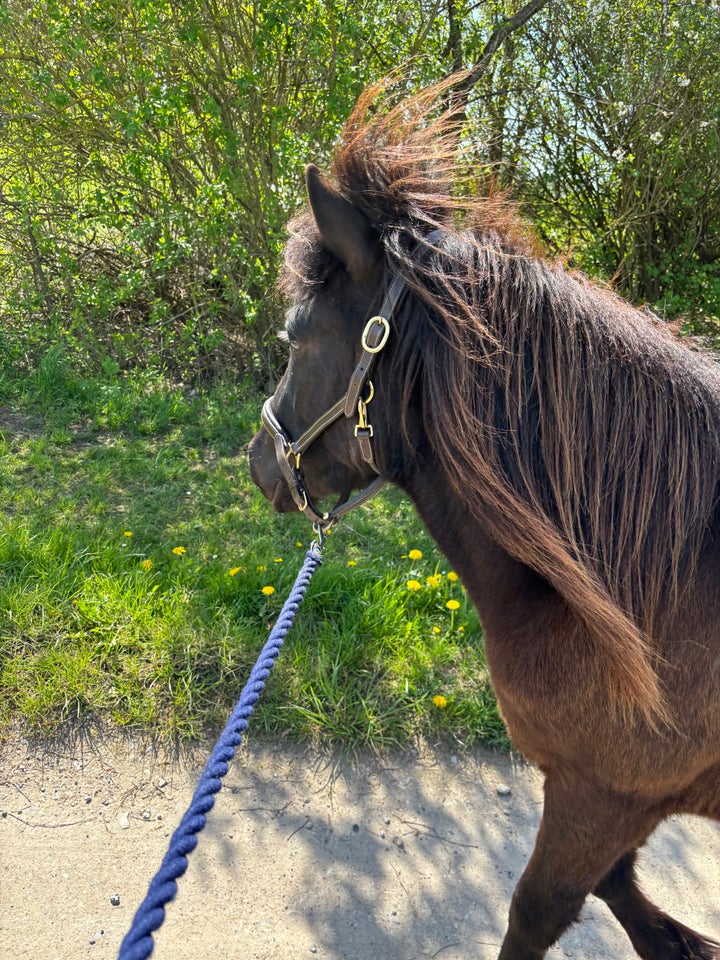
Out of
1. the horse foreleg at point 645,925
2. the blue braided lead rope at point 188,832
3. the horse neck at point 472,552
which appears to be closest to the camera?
the blue braided lead rope at point 188,832

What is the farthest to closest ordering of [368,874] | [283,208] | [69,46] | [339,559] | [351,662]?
[283,208], [69,46], [339,559], [351,662], [368,874]

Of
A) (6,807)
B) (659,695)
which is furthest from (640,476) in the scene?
(6,807)

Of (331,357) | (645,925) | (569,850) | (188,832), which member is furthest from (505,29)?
(188,832)

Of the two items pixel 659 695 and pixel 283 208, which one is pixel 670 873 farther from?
pixel 283 208

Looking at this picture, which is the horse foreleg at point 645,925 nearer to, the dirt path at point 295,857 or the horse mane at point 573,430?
the dirt path at point 295,857

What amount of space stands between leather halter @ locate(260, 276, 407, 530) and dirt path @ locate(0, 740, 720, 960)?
1.15 m

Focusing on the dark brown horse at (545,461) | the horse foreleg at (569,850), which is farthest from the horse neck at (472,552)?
the horse foreleg at (569,850)

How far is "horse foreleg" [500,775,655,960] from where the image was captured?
1.55 meters

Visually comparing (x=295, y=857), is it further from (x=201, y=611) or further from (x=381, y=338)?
(x=381, y=338)

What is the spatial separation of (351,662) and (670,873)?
142 cm

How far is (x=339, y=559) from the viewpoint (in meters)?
3.70

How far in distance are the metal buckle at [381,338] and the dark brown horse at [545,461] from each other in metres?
0.01

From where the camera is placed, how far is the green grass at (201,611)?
268 cm

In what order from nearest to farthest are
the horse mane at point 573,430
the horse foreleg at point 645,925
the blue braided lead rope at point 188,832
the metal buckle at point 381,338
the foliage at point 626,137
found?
the blue braided lead rope at point 188,832 < the horse mane at point 573,430 < the metal buckle at point 381,338 < the horse foreleg at point 645,925 < the foliage at point 626,137
